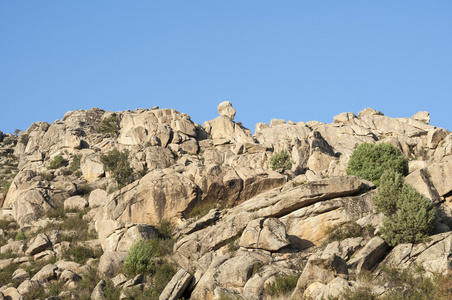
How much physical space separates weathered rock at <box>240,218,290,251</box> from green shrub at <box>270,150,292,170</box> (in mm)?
19009

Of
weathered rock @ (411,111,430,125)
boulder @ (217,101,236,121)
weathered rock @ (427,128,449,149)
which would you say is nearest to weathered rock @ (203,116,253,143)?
boulder @ (217,101,236,121)

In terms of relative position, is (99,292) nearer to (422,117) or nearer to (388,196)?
(388,196)

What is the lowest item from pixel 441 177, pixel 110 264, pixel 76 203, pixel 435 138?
pixel 441 177

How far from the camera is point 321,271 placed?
904 inches

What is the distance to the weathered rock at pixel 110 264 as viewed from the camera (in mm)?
31266

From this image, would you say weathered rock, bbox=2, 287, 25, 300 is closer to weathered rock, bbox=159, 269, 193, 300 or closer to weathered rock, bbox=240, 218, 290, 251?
weathered rock, bbox=159, 269, 193, 300

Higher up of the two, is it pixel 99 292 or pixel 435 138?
pixel 435 138

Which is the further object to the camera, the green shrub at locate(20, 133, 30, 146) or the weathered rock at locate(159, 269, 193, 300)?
the green shrub at locate(20, 133, 30, 146)

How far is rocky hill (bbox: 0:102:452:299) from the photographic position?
2452cm

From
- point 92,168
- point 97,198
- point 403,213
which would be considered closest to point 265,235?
point 403,213

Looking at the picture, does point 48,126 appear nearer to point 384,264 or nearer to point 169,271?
point 169,271

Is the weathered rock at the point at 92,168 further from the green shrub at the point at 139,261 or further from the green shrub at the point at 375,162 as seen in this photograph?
the green shrub at the point at 375,162

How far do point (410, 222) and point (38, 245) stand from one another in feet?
85.1

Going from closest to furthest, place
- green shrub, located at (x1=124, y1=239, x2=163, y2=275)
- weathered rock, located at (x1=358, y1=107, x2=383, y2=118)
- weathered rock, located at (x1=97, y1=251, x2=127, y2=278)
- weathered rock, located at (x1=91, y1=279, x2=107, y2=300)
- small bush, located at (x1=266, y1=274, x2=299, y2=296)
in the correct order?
small bush, located at (x1=266, y1=274, x2=299, y2=296) → weathered rock, located at (x1=91, y1=279, x2=107, y2=300) → green shrub, located at (x1=124, y1=239, x2=163, y2=275) → weathered rock, located at (x1=97, y1=251, x2=127, y2=278) → weathered rock, located at (x1=358, y1=107, x2=383, y2=118)
